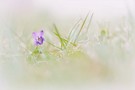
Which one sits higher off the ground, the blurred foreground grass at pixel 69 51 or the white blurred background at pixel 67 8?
the white blurred background at pixel 67 8

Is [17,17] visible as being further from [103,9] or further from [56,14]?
[103,9]

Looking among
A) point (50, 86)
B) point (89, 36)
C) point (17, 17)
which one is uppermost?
point (17, 17)

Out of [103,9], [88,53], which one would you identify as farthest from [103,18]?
[88,53]

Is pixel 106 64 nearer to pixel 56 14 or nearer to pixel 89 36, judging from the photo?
pixel 89 36

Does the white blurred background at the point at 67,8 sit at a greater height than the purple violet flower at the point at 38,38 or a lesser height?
greater

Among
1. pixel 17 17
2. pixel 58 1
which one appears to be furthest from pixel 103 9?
pixel 17 17

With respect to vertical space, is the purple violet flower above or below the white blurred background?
below

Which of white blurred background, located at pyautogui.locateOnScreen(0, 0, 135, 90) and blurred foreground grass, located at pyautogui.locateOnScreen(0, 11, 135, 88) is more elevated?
white blurred background, located at pyautogui.locateOnScreen(0, 0, 135, 90)

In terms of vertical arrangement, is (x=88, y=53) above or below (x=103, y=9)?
below

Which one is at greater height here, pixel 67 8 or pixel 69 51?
pixel 67 8
